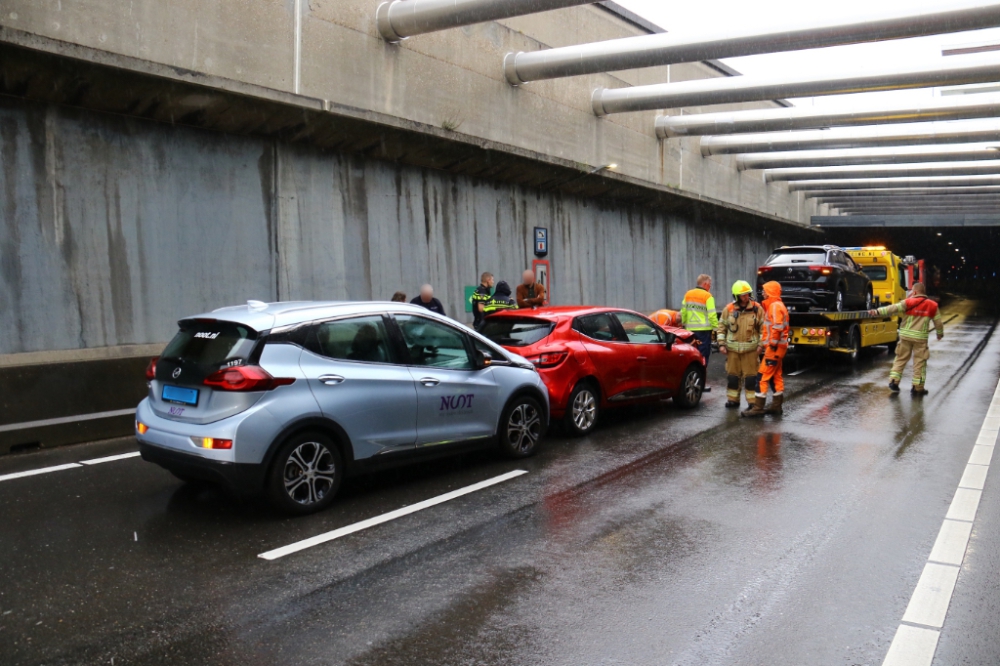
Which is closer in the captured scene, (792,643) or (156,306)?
(792,643)

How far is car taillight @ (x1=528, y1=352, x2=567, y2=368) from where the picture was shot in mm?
→ 8953

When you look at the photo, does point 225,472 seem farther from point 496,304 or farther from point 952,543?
point 496,304

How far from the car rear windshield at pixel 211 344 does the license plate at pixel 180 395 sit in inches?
7.8

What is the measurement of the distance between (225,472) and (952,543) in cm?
496

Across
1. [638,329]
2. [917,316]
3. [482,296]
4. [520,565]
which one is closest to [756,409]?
[638,329]

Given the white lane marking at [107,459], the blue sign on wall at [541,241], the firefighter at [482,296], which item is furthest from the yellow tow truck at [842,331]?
the white lane marking at [107,459]

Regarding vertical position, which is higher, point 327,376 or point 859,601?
point 327,376

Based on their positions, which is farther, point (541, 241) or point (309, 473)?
point (541, 241)

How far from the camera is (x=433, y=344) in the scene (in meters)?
7.20

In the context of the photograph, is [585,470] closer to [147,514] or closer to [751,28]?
[147,514]

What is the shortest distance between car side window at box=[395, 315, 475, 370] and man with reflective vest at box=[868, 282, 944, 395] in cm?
835

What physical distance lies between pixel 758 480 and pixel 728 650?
3533mm

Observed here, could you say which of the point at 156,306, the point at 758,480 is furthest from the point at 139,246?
the point at 758,480

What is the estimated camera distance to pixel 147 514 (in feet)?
19.9
